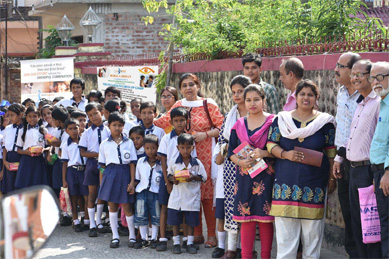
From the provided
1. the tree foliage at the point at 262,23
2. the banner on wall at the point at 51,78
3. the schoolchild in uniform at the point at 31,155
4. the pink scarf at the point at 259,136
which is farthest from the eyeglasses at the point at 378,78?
the banner on wall at the point at 51,78

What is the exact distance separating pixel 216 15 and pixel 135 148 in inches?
128

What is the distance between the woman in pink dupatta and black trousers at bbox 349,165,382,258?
84cm

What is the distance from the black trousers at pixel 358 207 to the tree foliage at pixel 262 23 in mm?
1905

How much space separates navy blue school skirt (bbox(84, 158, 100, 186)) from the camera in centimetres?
897

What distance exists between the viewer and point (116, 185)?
Answer: 8188 mm

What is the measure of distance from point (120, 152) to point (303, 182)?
113 inches

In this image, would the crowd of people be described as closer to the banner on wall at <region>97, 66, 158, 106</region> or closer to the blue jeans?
the blue jeans

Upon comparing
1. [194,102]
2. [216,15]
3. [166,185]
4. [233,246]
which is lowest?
[233,246]

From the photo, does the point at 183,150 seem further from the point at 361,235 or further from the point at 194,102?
the point at 361,235

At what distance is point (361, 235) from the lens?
19.3 feet

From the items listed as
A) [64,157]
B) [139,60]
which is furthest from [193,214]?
[139,60]

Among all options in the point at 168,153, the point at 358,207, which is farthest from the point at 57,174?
the point at 358,207

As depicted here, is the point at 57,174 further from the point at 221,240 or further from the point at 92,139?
the point at 221,240

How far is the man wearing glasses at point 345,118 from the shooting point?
597 centimetres
